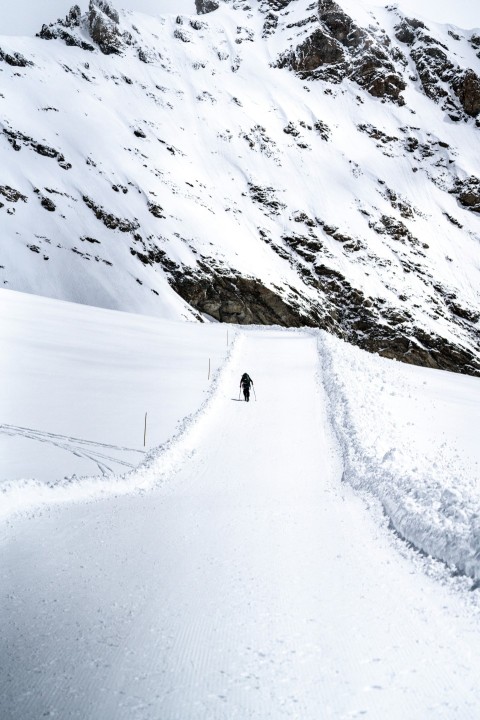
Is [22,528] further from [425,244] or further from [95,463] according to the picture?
[425,244]

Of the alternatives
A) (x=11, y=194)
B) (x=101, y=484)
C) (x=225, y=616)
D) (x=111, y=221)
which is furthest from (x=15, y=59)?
(x=225, y=616)

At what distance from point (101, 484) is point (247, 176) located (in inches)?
3908

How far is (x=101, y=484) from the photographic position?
10.0 meters

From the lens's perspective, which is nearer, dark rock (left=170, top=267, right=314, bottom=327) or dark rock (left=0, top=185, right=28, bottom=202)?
dark rock (left=0, top=185, right=28, bottom=202)

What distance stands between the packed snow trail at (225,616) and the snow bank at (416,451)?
55 cm

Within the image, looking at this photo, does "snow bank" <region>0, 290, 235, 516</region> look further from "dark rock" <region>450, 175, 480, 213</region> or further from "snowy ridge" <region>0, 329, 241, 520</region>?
"dark rock" <region>450, 175, 480, 213</region>

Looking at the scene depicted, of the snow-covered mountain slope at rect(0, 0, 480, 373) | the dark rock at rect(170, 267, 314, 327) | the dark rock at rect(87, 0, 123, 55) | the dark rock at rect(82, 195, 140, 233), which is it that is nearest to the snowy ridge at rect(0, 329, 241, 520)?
the snow-covered mountain slope at rect(0, 0, 480, 373)

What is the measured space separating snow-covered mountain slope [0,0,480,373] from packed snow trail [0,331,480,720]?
53.6 meters

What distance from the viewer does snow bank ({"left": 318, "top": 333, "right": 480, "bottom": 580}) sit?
7090 millimetres

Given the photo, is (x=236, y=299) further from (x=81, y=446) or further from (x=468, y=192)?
(x=468, y=192)

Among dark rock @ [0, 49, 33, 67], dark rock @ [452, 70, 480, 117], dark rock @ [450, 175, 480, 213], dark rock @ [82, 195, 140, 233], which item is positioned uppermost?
dark rock @ [452, 70, 480, 117]

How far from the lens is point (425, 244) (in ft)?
342

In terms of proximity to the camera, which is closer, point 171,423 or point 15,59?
point 171,423

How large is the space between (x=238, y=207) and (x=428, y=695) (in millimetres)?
91436
